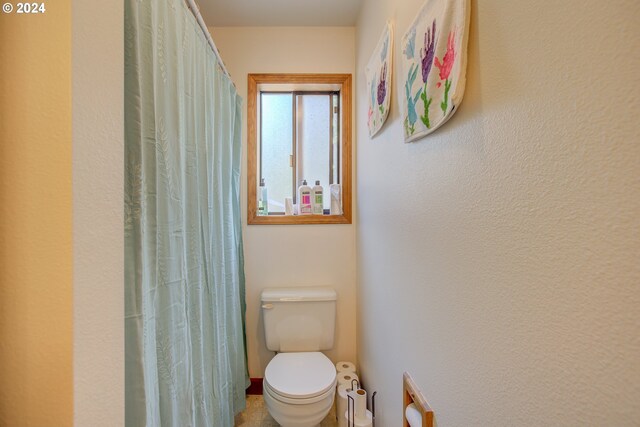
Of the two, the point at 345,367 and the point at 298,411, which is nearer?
the point at 298,411

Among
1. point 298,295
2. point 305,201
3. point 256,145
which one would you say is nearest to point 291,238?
point 305,201

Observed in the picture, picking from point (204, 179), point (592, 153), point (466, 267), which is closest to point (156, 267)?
point (204, 179)

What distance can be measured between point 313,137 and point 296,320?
1.32 meters

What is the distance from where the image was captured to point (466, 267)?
55 cm

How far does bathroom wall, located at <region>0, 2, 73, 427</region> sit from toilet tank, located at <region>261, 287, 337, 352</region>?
4.13ft

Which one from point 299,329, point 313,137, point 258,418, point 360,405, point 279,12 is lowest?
point 258,418

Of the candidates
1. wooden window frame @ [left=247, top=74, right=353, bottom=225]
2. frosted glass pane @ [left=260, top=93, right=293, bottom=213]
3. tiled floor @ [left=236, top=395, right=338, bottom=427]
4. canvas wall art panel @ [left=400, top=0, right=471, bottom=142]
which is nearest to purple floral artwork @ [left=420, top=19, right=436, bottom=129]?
canvas wall art panel @ [left=400, top=0, right=471, bottom=142]

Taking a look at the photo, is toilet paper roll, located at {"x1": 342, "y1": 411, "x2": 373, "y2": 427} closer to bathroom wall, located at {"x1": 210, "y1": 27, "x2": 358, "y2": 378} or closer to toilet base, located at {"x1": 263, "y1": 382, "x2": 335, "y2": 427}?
toilet base, located at {"x1": 263, "y1": 382, "x2": 335, "y2": 427}

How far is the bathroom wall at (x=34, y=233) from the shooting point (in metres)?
0.39

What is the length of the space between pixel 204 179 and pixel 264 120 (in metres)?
1.05

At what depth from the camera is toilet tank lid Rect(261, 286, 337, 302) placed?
162cm

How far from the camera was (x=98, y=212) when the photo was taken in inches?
17.5

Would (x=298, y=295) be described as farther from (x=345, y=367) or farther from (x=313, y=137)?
(x=313, y=137)

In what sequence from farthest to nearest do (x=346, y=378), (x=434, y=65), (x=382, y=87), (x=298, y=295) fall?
1. (x=298, y=295)
2. (x=346, y=378)
3. (x=382, y=87)
4. (x=434, y=65)
